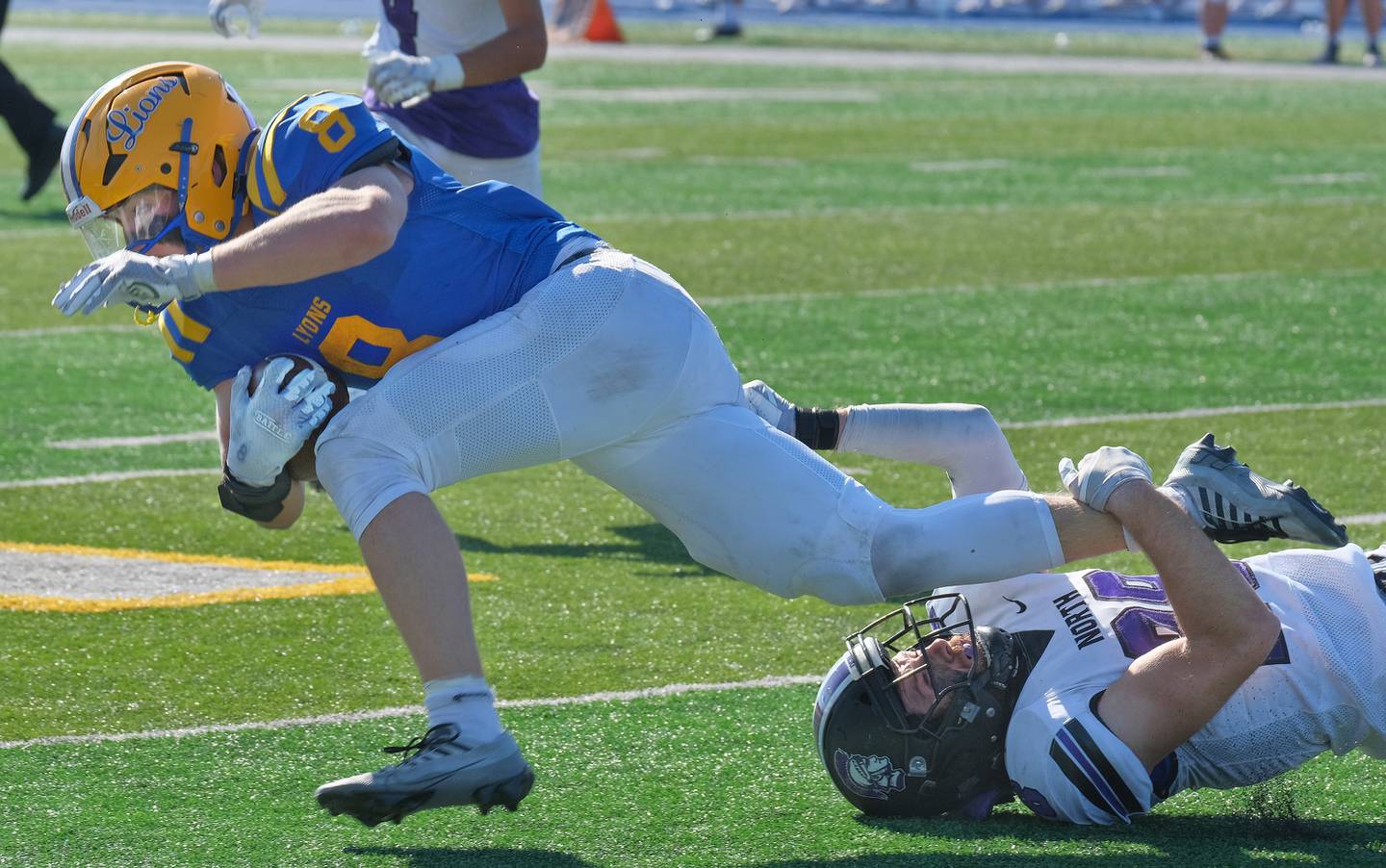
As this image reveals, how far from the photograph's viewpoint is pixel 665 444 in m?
3.41

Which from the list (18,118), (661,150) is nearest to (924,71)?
(661,150)

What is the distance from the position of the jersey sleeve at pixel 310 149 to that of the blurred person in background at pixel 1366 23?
21.2m

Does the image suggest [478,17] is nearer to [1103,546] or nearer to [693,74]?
[1103,546]

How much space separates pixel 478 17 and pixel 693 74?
15.0 m

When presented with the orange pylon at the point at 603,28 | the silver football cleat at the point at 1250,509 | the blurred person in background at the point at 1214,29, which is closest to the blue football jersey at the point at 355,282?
the silver football cleat at the point at 1250,509

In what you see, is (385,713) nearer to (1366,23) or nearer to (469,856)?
(469,856)

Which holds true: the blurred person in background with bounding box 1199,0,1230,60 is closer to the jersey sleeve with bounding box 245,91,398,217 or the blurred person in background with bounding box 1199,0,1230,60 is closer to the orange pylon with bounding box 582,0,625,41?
the orange pylon with bounding box 582,0,625,41

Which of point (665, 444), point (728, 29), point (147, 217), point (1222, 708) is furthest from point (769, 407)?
point (728, 29)

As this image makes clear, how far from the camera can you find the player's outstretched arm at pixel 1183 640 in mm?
3250

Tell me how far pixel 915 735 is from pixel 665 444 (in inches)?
25.2

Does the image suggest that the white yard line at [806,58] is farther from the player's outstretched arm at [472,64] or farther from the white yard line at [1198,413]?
the player's outstretched arm at [472,64]

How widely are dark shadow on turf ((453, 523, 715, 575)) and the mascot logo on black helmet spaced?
176 centimetres

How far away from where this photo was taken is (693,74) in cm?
2075

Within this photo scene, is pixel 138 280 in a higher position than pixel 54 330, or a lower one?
higher
